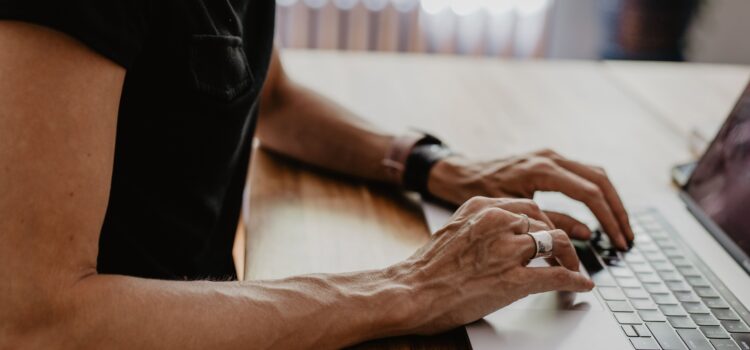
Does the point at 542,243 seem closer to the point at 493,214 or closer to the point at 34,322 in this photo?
the point at 493,214

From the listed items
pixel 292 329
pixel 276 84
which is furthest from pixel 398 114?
pixel 292 329

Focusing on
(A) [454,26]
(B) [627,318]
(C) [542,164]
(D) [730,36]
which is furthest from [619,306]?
(A) [454,26]

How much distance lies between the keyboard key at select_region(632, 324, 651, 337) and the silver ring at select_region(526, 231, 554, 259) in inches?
4.3

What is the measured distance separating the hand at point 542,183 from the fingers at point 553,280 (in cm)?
14

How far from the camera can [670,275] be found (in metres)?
0.86

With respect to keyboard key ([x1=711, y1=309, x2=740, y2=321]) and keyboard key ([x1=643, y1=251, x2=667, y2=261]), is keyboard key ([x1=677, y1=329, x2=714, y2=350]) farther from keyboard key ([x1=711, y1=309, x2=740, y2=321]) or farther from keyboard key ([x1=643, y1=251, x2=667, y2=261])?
keyboard key ([x1=643, y1=251, x2=667, y2=261])

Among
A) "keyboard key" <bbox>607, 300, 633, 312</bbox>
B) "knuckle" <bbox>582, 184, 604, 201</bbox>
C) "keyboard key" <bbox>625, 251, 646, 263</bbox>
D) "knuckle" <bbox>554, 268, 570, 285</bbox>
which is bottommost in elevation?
"keyboard key" <bbox>625, 251, 646, 263</bbox>

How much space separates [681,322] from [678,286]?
0.28 ft

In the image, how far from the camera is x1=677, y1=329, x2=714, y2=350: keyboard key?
0.72 m

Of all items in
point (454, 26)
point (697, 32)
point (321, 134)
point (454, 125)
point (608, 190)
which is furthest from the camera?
point (454, 26)

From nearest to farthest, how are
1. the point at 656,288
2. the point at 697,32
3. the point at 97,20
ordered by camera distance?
the point at 97,20 → the point at 656,288 → the point at 697,32

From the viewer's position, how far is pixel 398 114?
1.36 metres

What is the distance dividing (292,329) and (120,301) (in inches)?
5.9

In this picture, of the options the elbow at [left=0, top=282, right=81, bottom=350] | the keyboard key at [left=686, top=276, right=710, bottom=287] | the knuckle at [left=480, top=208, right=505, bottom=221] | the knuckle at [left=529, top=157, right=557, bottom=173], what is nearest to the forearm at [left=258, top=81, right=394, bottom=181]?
the knuckle at [left=529, top=157, right=557, bottom=173]
